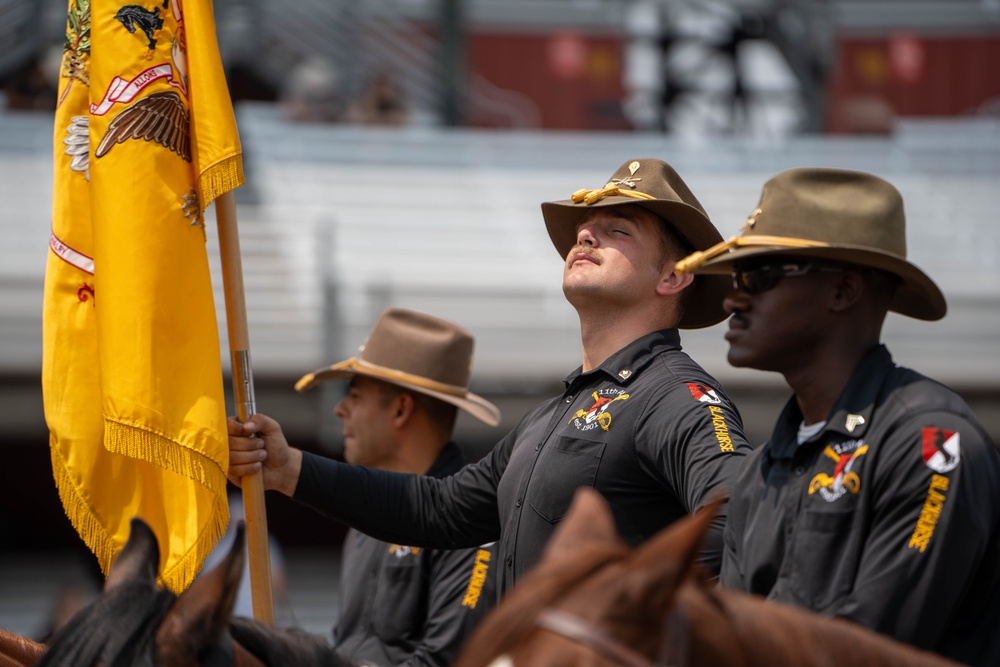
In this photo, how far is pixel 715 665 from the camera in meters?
1.73

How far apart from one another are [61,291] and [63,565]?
8654 mm

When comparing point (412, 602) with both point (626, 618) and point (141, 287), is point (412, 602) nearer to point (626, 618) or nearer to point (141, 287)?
point (141, 287)

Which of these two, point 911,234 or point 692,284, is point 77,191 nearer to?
point 692,284

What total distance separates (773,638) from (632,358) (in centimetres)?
161

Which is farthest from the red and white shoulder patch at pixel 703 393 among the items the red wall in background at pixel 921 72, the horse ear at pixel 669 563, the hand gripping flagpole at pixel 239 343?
the red wall in background at pixel 921 72

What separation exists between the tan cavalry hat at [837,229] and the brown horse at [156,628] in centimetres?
103

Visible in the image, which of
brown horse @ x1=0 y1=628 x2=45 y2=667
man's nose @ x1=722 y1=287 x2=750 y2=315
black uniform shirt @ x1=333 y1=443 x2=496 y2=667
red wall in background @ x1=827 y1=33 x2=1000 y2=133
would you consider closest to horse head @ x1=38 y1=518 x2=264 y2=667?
brown horse @ x1=0 y1=628 x2=45 y2=667

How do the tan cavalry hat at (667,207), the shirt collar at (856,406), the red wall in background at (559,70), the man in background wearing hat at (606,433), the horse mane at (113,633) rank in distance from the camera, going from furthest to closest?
1. the red wall in background at (559,70)
2. the tan cavalry hat at (667,207)
3. the man in background wearing hat at (606,433)
4. the shirt collar at (856,406)
5. the horse mane at (113,633)

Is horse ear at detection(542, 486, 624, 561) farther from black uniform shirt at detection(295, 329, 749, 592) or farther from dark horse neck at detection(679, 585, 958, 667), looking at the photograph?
black uniform shirt at detection(295, 329, 749, 592)

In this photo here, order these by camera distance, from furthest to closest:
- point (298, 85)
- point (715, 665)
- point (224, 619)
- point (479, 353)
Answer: point (298, 85) → point (479, 353) → point (224, 619) → point (715, 665)

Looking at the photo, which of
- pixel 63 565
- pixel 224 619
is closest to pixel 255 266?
pixel 63 565

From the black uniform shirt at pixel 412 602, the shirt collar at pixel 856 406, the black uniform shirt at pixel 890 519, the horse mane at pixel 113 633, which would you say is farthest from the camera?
the black uniform shirt at pixel 412 602

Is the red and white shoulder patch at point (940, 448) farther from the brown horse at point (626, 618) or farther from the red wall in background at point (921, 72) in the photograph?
the red wall in background at point (921, 72)

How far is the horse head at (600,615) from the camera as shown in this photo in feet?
5.37
